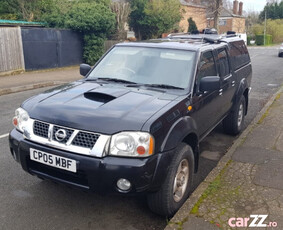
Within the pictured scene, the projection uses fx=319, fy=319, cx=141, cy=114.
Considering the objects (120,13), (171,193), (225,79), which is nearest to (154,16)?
(120,13)

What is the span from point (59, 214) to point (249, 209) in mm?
2036

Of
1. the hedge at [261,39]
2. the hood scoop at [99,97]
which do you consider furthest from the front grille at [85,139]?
the hedge at [261,39]

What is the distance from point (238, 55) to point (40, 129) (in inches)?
164

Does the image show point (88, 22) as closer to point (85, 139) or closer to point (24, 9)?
point (24, 9)

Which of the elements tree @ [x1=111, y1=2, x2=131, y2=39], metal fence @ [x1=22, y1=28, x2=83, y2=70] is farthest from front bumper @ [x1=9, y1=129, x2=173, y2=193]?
tree @ [x1=111, y1=2, x2=131, y2=39]

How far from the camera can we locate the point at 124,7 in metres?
24.9

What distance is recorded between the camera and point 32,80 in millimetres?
13055

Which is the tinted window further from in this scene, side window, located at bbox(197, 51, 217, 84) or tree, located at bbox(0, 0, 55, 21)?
tree, located at bbox(0, 0, 55, 21)

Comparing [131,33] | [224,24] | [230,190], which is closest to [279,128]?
[230,190]

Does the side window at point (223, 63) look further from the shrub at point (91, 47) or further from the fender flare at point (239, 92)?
the shrub at point (91, 47)

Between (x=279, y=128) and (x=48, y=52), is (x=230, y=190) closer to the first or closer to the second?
(x=279, y=128)

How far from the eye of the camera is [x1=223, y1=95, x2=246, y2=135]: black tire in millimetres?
5891

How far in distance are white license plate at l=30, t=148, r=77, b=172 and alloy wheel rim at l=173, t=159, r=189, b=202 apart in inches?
43.2

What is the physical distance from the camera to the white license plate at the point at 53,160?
297 centimetres
